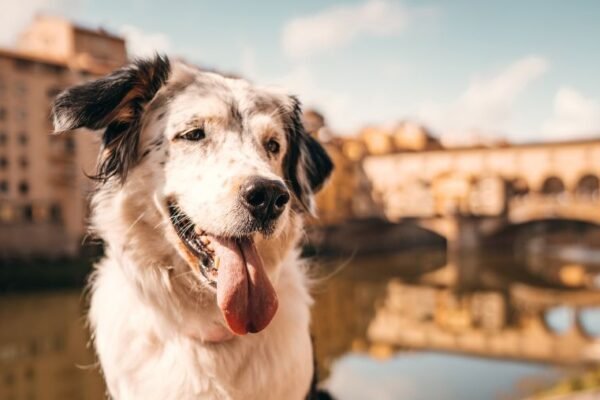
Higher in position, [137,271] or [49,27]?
[49,27]

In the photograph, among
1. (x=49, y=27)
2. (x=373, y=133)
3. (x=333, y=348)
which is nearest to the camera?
(x=333, y=348)

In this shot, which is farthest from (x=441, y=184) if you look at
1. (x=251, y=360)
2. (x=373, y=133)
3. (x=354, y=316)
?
(x=251, y=360)

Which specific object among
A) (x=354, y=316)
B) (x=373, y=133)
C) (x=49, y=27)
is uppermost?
(x=49, y=27)

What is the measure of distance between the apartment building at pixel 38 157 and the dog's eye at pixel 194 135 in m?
21.9

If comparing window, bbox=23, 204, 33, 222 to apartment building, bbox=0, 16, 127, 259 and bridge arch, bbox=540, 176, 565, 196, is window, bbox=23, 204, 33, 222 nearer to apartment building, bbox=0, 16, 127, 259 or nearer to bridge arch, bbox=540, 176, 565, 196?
apartment building, bbox=0, 16, 127, 259

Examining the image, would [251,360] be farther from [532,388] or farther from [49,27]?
[49,27]

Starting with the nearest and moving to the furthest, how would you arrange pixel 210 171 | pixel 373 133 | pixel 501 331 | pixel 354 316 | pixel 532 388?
pixel 210 171, pixel 532 388, pixel 501 331, pixel 354 316, pixel 373 133

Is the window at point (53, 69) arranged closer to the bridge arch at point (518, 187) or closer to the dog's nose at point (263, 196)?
the bridge arch at point (518, 187)

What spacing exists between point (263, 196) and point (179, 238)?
1.04 feet

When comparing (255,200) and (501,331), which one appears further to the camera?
(501,331)

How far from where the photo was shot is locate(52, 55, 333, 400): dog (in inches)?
64.1

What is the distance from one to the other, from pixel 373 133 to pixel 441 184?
9892 millimetres

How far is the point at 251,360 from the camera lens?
5.66 feet

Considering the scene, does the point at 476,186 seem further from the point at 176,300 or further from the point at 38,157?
the point at 176,300
